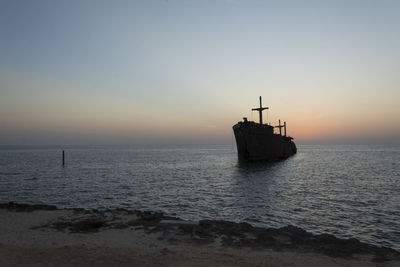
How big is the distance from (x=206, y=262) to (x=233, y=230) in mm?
3959

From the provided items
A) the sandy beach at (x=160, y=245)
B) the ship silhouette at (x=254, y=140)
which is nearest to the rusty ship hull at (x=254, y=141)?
the ship silhouette at (x=254, y=140)

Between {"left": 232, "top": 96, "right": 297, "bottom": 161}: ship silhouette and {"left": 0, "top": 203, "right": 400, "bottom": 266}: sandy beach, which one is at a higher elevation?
{"left": 232, "top": 96, "right": 297, "bottom": 161}: ship silhouette

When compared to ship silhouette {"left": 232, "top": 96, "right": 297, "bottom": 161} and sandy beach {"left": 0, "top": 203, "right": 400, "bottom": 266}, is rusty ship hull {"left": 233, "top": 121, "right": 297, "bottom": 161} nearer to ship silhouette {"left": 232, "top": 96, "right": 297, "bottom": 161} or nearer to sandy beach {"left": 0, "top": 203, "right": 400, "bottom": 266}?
ship silhouette {"left": 232, "top": 96, "right": 297, "bottom": 161}

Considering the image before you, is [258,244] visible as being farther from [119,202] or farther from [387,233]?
[119,202]

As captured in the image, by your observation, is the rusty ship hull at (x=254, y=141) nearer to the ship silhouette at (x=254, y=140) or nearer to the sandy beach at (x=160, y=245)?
the ship silhouette at (x=254, y=140)

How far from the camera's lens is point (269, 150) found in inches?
2416

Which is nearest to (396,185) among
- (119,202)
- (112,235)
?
(119,202)

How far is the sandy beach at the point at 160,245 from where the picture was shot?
26.1 ft

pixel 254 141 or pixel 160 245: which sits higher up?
pixel 254 141

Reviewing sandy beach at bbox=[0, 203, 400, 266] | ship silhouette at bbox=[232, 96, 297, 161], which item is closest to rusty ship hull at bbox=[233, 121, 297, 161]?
ship silhouette at bbox=[232, 96, 297, 161]

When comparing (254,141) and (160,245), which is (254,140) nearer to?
(254,141)

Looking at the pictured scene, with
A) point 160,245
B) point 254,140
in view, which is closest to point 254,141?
point 254,140

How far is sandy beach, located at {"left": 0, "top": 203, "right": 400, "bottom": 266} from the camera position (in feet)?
26.1

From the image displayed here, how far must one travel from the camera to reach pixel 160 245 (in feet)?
31.5
